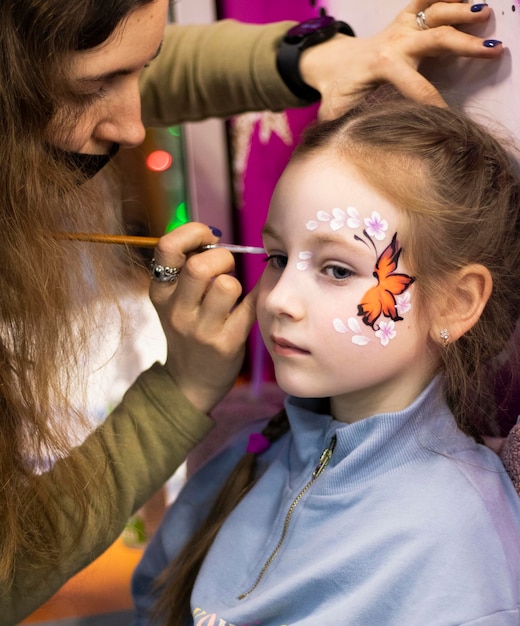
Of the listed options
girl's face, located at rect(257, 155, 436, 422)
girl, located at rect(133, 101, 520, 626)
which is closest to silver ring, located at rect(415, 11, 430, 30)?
girl, located at rect(133, 101, 520, 626)

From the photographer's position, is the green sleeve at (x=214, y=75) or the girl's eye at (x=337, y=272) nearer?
the girl's eye at (x=337, y=272)

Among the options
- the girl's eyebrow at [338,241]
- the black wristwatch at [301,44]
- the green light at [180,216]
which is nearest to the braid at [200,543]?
the girl's eyebrow at [338,241]

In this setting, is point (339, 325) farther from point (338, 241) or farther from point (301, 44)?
point (301, 44)

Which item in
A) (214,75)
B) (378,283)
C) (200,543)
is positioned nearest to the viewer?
(378,283)

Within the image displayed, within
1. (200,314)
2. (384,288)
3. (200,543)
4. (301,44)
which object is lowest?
(200,543)

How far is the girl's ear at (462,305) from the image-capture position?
899 millimetres

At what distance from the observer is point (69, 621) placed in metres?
1.25

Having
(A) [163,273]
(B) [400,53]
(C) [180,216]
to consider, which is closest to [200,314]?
(A) [163,273]

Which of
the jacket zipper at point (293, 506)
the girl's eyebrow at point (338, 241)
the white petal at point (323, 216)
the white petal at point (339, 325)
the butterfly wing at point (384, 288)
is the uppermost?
the white petal at point (323, 216)

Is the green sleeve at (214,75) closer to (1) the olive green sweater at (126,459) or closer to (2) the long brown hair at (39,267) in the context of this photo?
(1) the olive green sweater at (126,459)

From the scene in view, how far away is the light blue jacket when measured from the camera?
839mm

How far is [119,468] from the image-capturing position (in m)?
1.04

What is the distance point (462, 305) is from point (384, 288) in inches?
4.1

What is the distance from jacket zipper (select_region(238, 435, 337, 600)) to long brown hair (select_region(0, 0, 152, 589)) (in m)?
0.21
